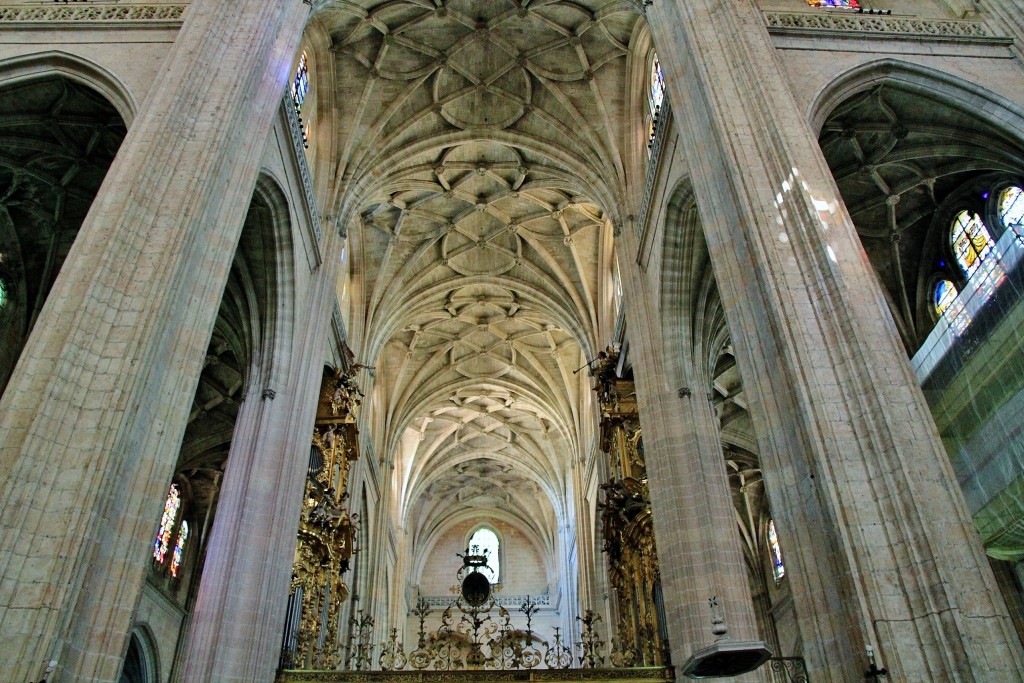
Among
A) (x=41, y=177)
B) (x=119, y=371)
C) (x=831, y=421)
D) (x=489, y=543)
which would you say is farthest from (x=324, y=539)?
(x=489, y=543)

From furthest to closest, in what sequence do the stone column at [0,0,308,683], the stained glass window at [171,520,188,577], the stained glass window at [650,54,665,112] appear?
the stained glass window at [171,520,188,577] → the stained glass window at [650,54,665,112] → the stone column at [0,0,308,683]

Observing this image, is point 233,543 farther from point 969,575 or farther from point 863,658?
point 969,575

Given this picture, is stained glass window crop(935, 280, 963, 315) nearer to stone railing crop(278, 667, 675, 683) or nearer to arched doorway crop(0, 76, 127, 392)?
stone railing crop(278, 667, 675, 683)

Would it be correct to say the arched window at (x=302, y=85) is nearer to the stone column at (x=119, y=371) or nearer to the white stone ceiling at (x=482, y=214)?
the white stone ceiling at (x=482, y=214)

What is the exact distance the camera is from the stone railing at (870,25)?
11.4 metres

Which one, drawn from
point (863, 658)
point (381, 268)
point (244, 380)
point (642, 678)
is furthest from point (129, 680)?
point (863, 658)

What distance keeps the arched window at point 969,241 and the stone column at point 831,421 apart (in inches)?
252

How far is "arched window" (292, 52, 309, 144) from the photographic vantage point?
15.3 m

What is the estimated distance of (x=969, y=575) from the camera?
602 centimetres

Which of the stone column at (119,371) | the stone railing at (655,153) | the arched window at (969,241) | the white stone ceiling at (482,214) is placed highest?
the white stone ceiling at (482,214)

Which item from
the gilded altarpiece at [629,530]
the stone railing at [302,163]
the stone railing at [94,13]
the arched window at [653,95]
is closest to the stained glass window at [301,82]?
the stone railing at [302,163]

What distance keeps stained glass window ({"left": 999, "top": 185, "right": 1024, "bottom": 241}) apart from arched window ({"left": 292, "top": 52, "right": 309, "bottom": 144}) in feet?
42.2

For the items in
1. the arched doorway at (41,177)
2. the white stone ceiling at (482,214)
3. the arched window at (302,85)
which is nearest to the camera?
the arched doorway at (41,177)

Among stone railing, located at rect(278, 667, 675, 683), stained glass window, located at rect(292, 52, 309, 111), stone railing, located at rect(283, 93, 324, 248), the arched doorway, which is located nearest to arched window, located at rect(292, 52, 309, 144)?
stained glass window, located at rect(292, 52, 309, 111)
